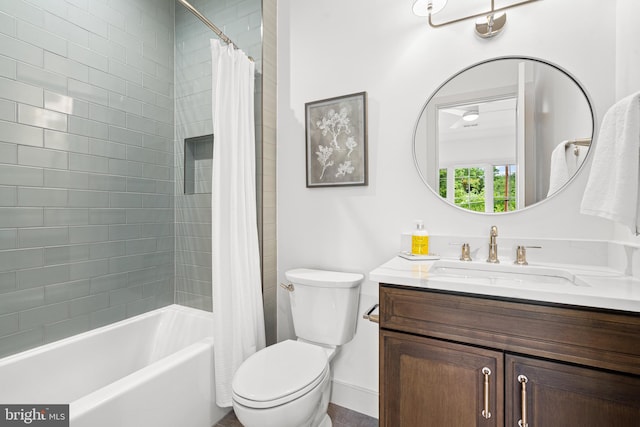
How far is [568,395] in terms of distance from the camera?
2.83 feet

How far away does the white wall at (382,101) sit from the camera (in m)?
1.26

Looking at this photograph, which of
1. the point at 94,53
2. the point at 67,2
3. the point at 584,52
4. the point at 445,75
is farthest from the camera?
the point at 94,53

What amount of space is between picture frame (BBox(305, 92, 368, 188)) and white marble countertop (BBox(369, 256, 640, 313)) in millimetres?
611

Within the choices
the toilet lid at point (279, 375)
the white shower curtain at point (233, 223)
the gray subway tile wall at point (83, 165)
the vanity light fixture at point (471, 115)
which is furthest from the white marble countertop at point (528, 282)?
the gray subway tile wall at point (83, 165)

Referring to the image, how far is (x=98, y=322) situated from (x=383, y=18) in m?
2.38

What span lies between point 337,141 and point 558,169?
42.5 inches

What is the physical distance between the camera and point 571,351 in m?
0.86

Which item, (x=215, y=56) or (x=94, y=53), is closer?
(x=215, y=56)

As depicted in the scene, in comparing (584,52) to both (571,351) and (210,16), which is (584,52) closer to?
(571,351)

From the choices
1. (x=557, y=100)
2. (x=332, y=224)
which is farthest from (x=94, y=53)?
(x=557, y=100)

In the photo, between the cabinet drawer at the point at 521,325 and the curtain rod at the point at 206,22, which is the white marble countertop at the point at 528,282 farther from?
the curtain rod at the point at 206,22

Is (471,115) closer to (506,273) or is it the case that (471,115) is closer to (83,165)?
(506,273)

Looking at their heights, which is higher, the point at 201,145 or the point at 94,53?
the point at 94,53

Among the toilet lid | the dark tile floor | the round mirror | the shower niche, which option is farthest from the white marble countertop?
the shower niche
